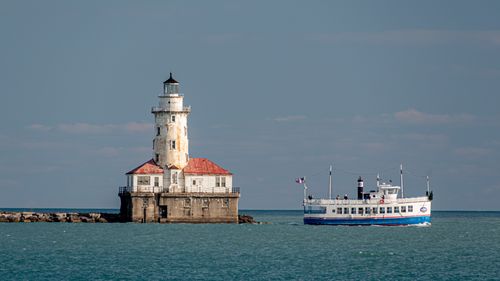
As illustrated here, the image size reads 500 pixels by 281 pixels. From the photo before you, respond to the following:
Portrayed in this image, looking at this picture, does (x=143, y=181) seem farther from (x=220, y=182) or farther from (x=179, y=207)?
(x=220, y=182)

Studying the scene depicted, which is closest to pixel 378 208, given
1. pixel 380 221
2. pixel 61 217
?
pixel 380 221

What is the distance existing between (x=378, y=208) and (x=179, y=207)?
873 inches

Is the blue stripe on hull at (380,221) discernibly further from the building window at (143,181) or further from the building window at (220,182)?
the building window at (143,181)

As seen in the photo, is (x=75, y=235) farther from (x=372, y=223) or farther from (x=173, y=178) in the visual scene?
(x=372, y=223)

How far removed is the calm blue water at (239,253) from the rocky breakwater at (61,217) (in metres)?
7.55

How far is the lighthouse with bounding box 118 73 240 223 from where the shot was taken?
4862 inches

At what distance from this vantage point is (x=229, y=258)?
8288 centimetres

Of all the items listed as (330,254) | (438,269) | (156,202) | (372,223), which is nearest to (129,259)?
(330,254)

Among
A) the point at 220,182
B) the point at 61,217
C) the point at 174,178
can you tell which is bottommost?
the point at 61,217

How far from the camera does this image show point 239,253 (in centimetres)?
8781

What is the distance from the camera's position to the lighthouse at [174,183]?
123500 mm

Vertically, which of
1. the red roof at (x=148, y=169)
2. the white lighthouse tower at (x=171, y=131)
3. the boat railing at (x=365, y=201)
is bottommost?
the boat railing at (x=365, y=201)

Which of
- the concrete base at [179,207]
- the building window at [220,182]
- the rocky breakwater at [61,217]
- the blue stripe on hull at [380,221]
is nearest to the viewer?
the concrete base at [179,207]

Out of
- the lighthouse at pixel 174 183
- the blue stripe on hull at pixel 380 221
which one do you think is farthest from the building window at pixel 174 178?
the blue stripe on hull at pixel 380 221
